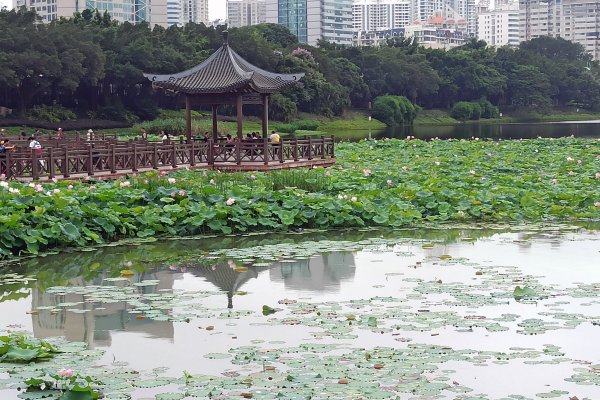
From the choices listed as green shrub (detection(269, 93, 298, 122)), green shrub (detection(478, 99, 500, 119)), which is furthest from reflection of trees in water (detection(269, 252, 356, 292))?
green shrub (detection(478, 99, 500, 119))

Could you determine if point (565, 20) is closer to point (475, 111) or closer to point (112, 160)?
point (475, 111)

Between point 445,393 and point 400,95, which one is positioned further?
point 400,95

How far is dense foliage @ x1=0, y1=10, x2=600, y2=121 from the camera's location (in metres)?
52.4

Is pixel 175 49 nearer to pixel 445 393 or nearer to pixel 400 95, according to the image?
pixel 400 95

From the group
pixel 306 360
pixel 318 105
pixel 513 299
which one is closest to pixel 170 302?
pixel 306 360

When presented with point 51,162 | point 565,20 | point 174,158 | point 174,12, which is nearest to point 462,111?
point 174,158

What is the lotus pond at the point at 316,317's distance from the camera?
702 centimetres

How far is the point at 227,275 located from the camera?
11.3 m

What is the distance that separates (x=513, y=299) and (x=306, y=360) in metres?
2.97

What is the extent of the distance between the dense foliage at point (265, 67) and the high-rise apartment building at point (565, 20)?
82205mm

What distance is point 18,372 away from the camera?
286 inches

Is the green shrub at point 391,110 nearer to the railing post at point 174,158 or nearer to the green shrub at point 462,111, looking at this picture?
the green shrub at point 462,111

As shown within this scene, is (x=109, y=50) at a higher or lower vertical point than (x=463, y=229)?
higher

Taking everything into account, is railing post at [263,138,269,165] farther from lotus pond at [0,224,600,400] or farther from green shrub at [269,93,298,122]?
green shrub at [269,93,298,122]
